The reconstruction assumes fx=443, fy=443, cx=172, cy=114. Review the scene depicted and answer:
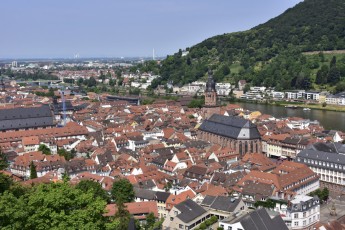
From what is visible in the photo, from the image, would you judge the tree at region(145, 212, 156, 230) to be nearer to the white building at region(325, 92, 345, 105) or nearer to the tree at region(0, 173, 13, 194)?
the tree at region(0, 173, 13, 194)

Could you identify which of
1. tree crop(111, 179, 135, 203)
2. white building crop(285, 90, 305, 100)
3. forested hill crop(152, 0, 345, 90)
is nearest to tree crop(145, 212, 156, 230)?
tree crop(111, 179, 135, 203)

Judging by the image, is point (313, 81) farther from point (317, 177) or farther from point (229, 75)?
point (317, 177)

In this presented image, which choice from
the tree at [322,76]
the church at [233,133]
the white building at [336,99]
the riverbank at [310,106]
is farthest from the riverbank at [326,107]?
the church at [233,133]

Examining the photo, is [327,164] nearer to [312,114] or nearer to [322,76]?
[312,114]

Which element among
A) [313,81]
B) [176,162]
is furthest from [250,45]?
[176,162]

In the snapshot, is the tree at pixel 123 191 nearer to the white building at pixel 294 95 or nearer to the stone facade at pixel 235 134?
the stone facade at pixel 235 134

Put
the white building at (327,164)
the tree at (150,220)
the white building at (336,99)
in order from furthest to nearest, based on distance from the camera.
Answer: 1. the white building at (336,99)
2. the white building at (327,164)
3. the tree at (150,220)
